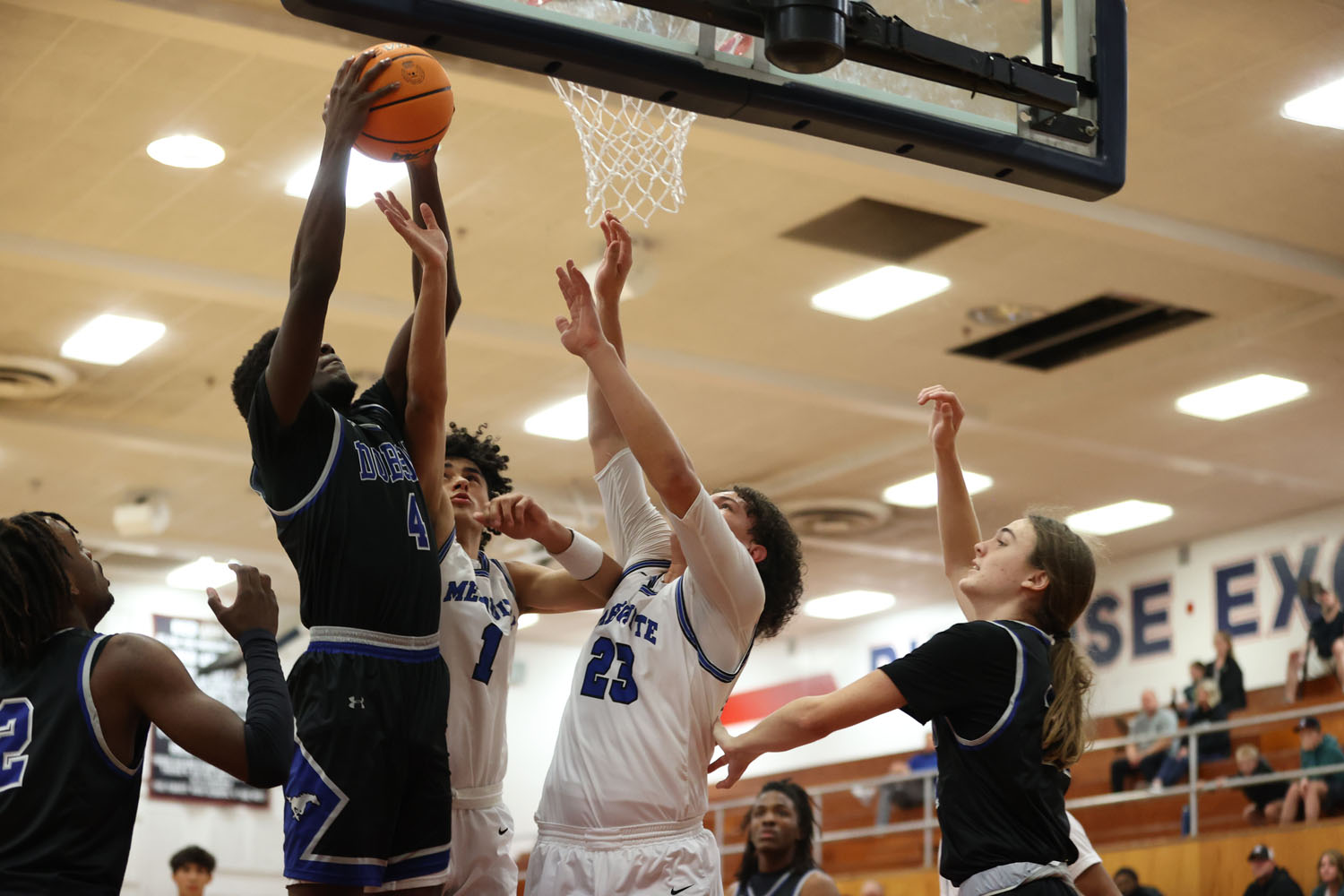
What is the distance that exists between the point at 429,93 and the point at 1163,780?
11290 mm

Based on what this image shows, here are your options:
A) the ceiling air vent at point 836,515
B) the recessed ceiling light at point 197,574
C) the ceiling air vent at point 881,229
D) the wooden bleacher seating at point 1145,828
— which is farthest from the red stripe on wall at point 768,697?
the ceiling air vent at point 881,229

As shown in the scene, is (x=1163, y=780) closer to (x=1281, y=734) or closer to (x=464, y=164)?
(x=1281, y=734)

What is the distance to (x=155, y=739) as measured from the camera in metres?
19.1

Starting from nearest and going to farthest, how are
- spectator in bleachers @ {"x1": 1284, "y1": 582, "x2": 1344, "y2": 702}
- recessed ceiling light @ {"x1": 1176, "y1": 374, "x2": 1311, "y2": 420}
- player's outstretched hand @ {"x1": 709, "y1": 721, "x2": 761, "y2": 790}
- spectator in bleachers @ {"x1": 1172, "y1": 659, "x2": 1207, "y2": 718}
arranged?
player's outstretched hand @ {"x1": 709, "y1": 721, "x2": 761, "y2": 790}
recessed ceiling light @ {"x1": 1176, "y1": 374, "x2": 1311, "y2": 420}
spectator in bleachers @ {"x1": 1284, "y1": 582, "x2": 1344, "y2": 702}
spectator in bleachers @ {"x1": 1172, "y1": 659, "x2": 1207, "y2": 718}

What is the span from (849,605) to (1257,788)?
729 cm

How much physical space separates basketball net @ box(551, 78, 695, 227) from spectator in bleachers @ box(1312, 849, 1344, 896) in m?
6.24

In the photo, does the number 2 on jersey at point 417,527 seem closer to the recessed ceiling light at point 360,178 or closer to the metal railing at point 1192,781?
the recessed ceiling light at point 360,178

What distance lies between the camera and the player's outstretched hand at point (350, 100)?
383cm

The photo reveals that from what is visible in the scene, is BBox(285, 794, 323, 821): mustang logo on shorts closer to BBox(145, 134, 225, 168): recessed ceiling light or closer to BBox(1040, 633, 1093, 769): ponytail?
BBox(1040, 633, 1093, 769): ponytail

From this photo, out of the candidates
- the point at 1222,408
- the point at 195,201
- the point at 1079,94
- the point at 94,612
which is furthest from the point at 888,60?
the point at 1222,408

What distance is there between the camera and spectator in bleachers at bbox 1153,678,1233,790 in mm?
13719

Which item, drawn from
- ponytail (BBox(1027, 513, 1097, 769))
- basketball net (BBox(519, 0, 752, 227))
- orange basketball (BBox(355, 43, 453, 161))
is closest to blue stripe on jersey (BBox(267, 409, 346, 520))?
orange basketball (BBox(355, 43, 453, 161))

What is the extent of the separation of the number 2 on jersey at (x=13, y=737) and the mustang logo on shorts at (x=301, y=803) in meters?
0.57

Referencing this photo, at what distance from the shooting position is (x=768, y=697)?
71.1ft
